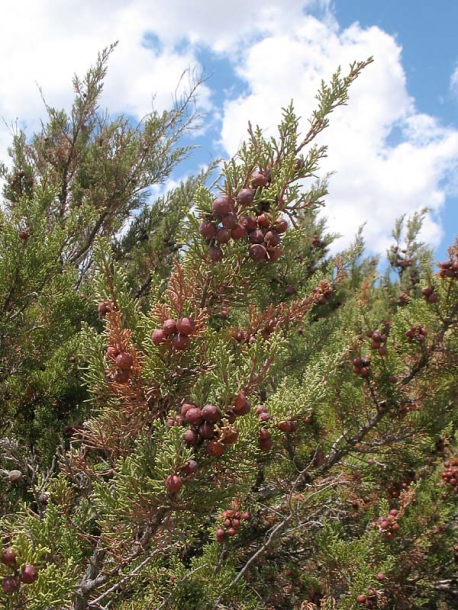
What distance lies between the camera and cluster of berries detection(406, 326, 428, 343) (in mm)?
3623

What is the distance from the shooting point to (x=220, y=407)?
1607mm

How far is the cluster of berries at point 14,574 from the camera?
1613 millimetres

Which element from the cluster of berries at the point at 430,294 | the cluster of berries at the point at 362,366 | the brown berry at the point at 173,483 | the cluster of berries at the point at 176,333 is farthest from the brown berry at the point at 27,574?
the cluster of berries at the point at 430,294

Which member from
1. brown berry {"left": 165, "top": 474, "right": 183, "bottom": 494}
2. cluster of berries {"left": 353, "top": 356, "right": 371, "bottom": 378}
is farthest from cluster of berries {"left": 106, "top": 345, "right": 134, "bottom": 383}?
cluster of berries {"left": 353, "top": 356, "right": 371, "bottom": 378}

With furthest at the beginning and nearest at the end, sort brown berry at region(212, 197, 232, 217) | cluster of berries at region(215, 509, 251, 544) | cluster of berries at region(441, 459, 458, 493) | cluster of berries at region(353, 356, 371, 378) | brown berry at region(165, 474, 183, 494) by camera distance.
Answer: cluster of berries at region(441, 459, 458, 493) → cluster of berries at region(353, 356, 371, 378) → cluster of berries at region(215, 509, 251, 544) → brown berry at region(212, 197, 232, 217) → brown berry at region(165, 474, 183, 494)

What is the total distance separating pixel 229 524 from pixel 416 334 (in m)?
2.03

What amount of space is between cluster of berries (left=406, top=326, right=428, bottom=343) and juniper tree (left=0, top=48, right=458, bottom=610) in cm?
1

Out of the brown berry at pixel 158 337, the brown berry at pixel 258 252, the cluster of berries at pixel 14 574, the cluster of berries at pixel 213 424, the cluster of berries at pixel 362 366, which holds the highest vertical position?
the brown berry at pixel 258 252

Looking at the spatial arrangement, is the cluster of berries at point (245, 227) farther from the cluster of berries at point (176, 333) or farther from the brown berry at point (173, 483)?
the brown berry at point (173, 483)

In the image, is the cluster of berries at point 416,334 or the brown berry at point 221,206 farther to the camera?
the cluster of berries at point 416,334

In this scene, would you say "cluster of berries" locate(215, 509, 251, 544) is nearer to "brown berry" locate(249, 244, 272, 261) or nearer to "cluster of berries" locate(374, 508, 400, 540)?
"cluster of berries" locate(374, 508, 400, 540)

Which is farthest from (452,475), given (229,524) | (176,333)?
(176,333)

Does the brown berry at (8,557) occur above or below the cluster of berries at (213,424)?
below

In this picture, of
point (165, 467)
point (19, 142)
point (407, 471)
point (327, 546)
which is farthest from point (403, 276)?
point (165, 467)
